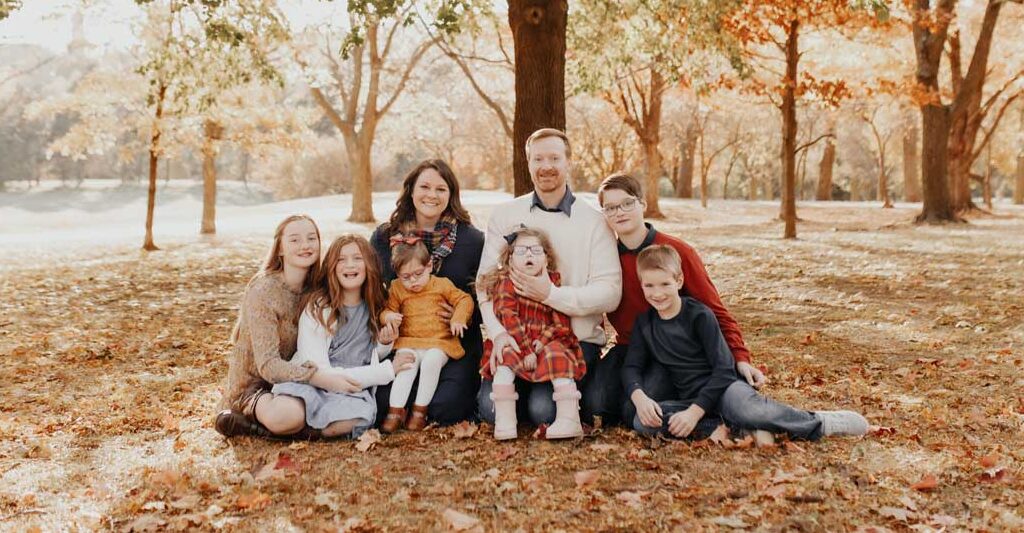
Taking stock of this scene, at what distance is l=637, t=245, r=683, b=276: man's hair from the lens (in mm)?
4121

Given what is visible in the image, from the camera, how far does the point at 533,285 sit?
167 inches

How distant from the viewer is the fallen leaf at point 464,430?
14.3 ft

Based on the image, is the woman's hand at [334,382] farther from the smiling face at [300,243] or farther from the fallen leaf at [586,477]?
the fallen leaf at [586,477]

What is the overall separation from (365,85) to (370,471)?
22.7 metres

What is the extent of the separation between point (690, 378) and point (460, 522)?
1729 millimetres

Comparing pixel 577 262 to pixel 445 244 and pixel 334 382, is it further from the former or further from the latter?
pixel 334 382

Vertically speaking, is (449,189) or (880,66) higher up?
(880,66)

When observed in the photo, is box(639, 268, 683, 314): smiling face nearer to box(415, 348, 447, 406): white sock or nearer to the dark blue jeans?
the dark blue jeans

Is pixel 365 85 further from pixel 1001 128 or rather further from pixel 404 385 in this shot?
pixel 1001 128

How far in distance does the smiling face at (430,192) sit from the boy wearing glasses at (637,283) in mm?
978

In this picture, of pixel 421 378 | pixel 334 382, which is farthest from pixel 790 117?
pixel 334 382

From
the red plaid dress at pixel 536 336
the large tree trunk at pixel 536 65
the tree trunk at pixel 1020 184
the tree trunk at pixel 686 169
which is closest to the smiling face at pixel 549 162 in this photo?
the red plaid dress at pixel 536 336

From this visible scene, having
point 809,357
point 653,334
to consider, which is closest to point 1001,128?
point 809,357

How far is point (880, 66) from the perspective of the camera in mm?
22156
